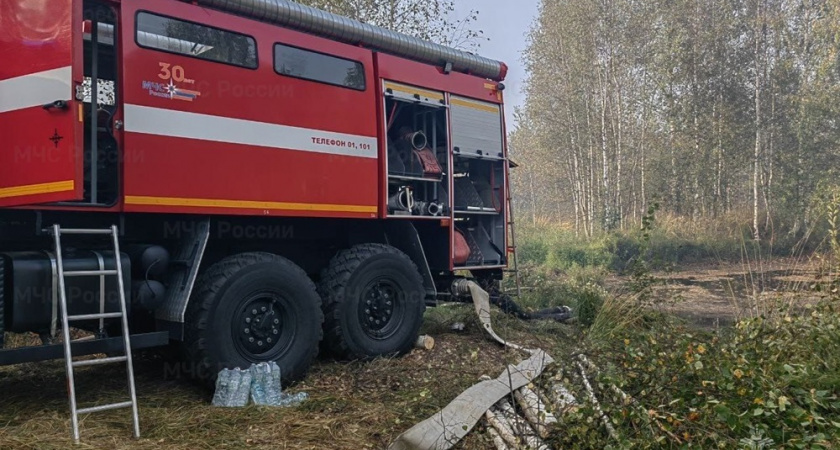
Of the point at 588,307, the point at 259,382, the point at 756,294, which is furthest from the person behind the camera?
the point at 588,307

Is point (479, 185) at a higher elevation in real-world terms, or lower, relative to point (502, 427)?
higher

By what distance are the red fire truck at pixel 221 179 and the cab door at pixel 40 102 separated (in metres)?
0.01

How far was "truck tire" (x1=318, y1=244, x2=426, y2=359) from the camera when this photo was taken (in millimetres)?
5848

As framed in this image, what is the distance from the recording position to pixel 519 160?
4812 centimetres

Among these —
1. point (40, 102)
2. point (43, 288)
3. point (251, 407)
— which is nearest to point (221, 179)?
point (40, 102)

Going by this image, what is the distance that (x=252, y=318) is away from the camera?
16.8 ft

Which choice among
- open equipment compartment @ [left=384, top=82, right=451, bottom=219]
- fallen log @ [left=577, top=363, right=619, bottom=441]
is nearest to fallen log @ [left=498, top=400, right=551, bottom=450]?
fallen log @ [left=577, top=363, right=619, bottom=441]

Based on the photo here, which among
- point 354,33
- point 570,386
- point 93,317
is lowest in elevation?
point 570,386

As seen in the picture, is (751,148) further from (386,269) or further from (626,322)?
(386,269)

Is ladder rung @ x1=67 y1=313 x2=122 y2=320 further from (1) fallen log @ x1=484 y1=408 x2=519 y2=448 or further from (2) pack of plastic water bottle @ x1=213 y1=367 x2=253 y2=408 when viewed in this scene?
(1) fallen log @ x1=484 y1=408 x2=519 y2=448

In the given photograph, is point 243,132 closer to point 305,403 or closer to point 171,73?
point 171,73

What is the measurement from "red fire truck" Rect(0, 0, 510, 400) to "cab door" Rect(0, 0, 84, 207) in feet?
0.04

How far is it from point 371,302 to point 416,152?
1.75 m

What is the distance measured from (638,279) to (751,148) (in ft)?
65.7
